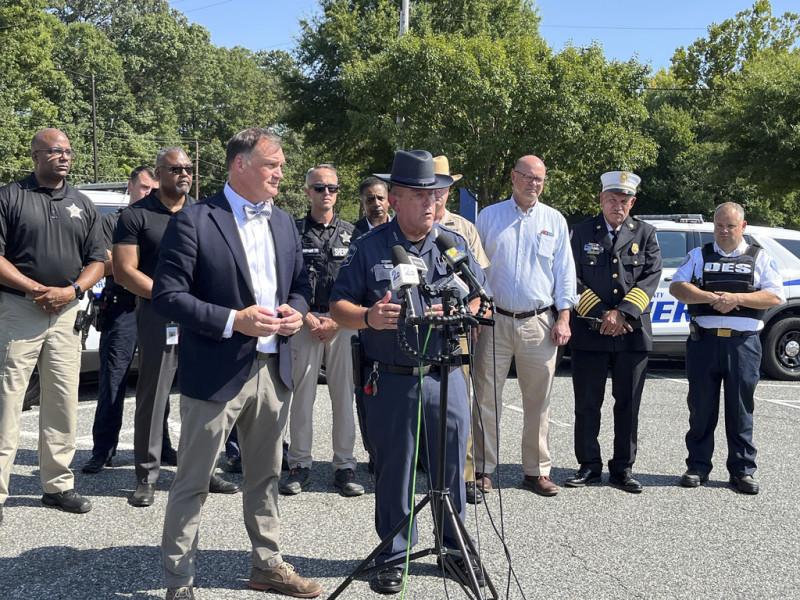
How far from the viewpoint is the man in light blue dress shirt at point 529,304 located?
5562mm

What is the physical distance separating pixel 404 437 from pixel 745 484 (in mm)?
3082

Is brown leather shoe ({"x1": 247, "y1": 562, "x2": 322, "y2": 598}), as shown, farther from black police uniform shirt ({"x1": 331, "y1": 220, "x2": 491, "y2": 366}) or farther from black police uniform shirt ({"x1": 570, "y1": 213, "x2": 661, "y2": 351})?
black police uniform shirt ({"x1": 570, "y1": 213, "x2": 661, "y2": 351})

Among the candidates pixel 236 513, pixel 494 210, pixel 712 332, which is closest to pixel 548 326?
pixel 494 210

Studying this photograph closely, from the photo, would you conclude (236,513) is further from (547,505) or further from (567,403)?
Answer: (567,403)

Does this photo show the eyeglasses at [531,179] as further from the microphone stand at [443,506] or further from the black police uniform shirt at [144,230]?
the black police uniform shirt at [144,230]

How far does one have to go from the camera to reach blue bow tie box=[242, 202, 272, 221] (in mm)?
3816

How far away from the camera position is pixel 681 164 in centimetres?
3938

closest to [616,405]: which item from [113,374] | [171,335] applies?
[171,335]

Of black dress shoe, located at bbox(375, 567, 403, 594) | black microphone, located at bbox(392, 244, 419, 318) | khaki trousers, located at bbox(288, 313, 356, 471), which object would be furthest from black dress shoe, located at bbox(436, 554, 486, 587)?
khaki trousers, located at bbox(288, 313, 356, 471)

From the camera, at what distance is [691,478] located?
5.83 m

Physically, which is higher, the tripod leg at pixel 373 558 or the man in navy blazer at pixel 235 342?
the man in navy blazer at pixel 235 342

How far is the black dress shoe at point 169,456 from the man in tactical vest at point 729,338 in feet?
12.6

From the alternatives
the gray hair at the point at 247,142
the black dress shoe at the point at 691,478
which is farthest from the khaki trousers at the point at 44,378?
the black dress shoe at the point at 691,478

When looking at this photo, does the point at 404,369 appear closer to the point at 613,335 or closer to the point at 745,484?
the point at 613,335
